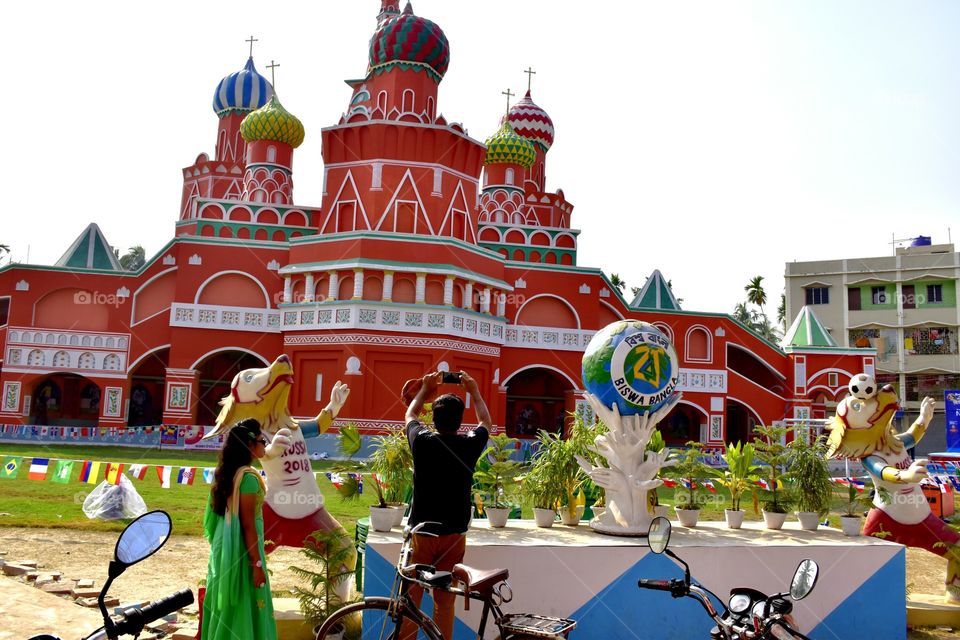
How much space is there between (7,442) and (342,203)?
13.2 m

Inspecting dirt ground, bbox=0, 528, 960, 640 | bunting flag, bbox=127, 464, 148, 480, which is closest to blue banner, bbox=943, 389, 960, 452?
dirt ground, bbox=0, 528, 960, 640

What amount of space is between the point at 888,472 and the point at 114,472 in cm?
1078

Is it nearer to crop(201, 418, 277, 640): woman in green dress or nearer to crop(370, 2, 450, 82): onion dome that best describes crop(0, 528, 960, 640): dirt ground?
crop(201, 418, 277, 640): woman in green dress

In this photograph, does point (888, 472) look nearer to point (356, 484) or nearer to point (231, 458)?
point (356, 484)

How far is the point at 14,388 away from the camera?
2572cm

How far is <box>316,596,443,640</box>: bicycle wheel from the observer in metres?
4.49

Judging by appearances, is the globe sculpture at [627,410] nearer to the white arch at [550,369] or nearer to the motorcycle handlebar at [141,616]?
the motorcycle handlebar at [141,616]

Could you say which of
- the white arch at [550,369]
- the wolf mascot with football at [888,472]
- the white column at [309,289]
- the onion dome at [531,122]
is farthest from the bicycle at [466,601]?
the onion dome at [531,122]

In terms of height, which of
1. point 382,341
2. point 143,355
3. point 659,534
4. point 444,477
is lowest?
point 659,534

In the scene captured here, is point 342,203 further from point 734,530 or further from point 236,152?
point 734,530

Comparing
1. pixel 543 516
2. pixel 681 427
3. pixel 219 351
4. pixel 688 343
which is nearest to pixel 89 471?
pixel 543 516

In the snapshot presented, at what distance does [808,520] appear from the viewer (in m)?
8.03

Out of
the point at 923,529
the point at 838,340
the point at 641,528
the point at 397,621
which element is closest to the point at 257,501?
the point at 397,621

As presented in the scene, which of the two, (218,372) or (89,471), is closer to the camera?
(89,471)
